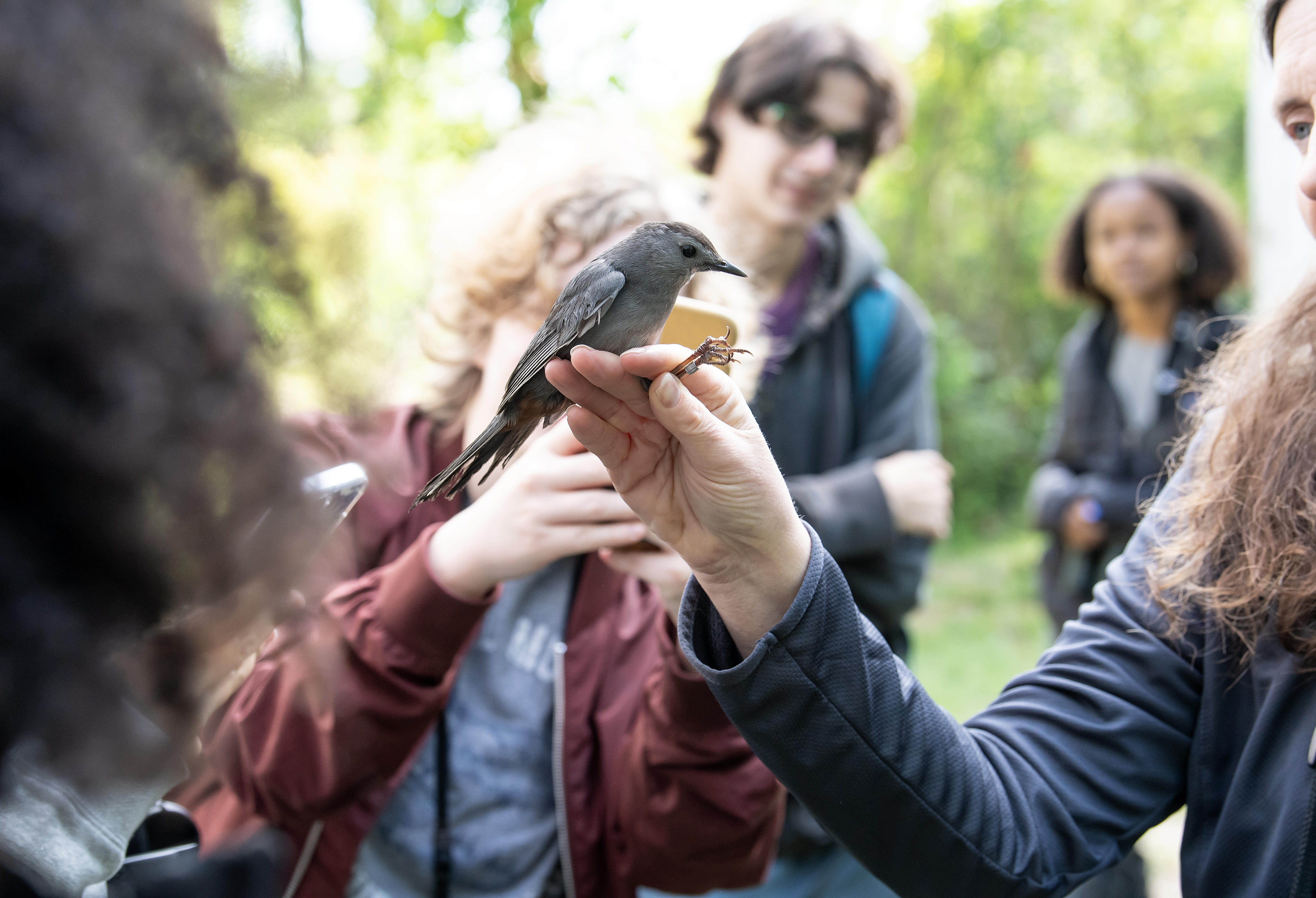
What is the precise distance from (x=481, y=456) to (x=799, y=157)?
2374 millimetres

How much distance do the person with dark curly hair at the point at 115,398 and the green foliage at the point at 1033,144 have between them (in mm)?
13075

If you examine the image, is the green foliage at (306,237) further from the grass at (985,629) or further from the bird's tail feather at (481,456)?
the grass at (985,629)

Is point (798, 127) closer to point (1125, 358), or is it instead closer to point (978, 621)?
point (1125, 358)

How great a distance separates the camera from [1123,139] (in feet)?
47.4

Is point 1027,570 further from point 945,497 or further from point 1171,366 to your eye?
point 945,497

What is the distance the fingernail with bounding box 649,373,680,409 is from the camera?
46.8 inches

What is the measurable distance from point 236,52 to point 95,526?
497 millimetres

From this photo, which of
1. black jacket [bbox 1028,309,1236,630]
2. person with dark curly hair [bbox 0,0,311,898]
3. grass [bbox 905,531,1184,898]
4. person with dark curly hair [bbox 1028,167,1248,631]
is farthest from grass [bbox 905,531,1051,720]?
person with dark curly hair [bbox 0,0,311,898]

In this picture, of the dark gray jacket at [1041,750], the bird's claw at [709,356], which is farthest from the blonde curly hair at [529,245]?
the dark gray jacket at [1041,750]

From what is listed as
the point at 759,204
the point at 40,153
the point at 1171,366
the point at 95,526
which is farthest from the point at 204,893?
the point at 1171,366

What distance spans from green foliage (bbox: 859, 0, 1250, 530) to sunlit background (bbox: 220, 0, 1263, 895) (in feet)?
0.11

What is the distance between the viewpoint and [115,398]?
801mm

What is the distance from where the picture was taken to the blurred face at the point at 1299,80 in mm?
1509

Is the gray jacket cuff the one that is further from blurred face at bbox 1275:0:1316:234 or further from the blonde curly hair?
blurred face at bbox 1275:0:1316:234
